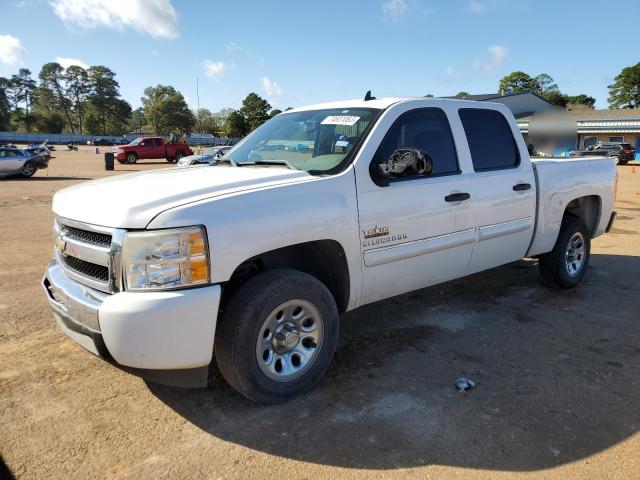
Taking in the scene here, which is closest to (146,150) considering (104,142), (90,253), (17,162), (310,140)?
(17,162)

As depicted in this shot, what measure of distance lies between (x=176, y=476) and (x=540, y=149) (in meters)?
5.96

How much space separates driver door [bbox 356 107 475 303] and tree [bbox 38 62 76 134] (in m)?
141

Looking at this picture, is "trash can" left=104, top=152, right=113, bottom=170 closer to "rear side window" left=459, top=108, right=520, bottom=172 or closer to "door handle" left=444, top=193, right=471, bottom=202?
"rear side window" left=459, top=108, right=520, bottom=172

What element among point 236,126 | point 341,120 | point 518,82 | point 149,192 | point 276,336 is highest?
point 518,82

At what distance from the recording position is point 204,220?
8.80 ft

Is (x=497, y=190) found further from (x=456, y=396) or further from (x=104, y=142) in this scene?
(x=104, y=142)

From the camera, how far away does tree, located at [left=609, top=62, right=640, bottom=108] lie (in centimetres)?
7938

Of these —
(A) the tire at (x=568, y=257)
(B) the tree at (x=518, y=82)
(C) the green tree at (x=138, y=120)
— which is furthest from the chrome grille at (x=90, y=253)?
(C) the green tree at (x=138, y=120)

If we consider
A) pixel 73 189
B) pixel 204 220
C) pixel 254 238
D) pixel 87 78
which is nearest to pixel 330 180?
pixel 254 238

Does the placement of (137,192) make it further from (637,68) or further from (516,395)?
(637,68)

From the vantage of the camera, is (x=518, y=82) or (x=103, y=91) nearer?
(x=518, y=82)

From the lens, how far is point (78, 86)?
12838cm

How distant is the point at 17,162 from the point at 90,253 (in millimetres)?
21058

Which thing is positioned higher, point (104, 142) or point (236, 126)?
point (236, 126)
